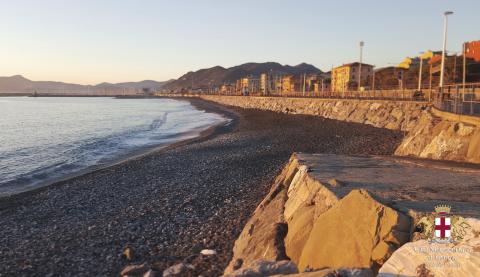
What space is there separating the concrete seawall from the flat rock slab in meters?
3.01

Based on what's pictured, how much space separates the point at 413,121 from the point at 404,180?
23849mm

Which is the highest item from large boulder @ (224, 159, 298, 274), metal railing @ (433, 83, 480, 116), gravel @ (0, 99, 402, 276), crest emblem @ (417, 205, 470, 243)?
metal railing @ (433, 83, 480, 116)

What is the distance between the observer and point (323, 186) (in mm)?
7891

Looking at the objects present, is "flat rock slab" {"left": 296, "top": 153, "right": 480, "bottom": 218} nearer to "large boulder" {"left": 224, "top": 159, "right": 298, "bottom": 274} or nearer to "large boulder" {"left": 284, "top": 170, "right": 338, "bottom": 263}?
"large boulder" {"left": 284, "top": 170, "right": 338, "bottom": 263}

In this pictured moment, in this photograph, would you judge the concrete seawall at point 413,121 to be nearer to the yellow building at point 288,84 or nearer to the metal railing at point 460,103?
the metal railing at point 460,103

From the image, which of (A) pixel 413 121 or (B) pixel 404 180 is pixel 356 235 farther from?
(A) pixel 413 121

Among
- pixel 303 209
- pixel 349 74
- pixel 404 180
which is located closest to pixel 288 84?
pixel 349 74

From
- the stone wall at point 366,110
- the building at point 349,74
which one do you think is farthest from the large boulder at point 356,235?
the building at point 349,74

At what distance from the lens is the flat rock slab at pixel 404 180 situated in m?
6.49

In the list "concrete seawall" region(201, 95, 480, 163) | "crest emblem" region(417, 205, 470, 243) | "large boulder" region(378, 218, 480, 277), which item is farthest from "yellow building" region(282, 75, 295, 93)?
"large boulder" region(378, 218, 480, 277)

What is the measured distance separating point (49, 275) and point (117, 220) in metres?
3.36

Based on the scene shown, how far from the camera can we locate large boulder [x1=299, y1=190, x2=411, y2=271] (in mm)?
5340

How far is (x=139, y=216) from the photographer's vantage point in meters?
11.7

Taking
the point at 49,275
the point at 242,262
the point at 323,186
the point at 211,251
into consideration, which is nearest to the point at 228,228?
the point at 211,251
